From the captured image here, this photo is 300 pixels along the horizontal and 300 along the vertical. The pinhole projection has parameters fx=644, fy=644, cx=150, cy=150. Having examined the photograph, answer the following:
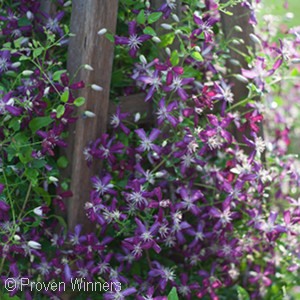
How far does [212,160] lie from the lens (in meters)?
2.38

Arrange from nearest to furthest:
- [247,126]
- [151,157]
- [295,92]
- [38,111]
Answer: [38,111] → [151,157] → [247,126] → [295,92]

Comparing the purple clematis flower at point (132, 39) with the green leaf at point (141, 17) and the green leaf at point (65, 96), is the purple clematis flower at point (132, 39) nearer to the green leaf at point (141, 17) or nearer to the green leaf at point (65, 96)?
the green leaf at point (141, 17)

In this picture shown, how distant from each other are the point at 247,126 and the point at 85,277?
2.49 feet

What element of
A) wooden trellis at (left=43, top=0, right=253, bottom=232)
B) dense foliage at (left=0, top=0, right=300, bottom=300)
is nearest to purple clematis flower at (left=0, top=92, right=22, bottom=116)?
dense foliage at (left=0, top=0, right=300, bottom=300)

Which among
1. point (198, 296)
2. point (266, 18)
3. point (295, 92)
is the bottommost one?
point (198, 296)

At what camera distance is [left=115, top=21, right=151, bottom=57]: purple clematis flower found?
1.96 metres

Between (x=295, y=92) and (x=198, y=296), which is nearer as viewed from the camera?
(x=198, y=296)

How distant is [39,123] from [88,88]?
199mm

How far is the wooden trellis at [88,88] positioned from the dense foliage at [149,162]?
0.11 ft

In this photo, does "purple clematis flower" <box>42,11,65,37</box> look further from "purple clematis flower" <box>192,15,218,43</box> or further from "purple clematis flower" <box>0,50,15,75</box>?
"purple clematis flower" <box>192,15,218,43</box>

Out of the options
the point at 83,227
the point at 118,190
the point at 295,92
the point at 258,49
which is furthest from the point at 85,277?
the point at 295,92

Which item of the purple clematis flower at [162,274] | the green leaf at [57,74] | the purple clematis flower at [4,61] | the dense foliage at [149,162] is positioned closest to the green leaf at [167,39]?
the dense foliage at [149,162]

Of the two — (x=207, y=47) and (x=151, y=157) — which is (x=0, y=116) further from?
(x=207, y=47)

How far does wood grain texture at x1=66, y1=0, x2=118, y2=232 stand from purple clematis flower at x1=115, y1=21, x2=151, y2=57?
0.06 meters
